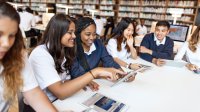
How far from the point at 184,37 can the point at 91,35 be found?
6.88ft

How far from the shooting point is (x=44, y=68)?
43.8 inches

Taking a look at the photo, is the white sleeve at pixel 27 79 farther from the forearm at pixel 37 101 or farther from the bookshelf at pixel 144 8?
the bookshelf at pixel 144 8

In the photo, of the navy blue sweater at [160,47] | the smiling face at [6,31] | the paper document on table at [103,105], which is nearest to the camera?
the smiling face at [6,31]

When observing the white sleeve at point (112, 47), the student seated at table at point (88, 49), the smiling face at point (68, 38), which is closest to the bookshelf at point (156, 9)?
the white sleeve at point (112, 47)

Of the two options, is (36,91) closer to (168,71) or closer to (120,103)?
(120,103)

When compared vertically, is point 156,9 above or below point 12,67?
above

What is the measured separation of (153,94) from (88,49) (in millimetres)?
668

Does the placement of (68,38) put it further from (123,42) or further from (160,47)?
(160,47)

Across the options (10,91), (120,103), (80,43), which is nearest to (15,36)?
(10,91)

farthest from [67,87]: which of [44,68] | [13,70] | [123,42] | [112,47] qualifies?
[123,42]

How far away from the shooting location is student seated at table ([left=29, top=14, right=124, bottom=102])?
3.60ft

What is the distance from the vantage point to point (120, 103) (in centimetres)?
107

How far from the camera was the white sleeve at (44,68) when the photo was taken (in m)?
1.10

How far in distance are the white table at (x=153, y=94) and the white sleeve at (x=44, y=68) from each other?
0.40 feet
